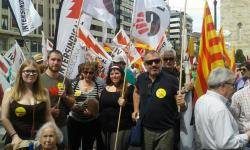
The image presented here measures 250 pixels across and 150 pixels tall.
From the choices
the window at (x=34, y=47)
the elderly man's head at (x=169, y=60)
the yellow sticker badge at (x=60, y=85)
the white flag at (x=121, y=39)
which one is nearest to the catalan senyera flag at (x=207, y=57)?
the elderly man's head at (x=169, y=60)

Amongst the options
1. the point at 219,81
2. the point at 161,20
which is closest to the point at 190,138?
the point at 219,81

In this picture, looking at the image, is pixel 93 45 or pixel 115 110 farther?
pixel 93 45

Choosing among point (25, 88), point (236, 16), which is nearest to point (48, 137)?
point (25, 88)

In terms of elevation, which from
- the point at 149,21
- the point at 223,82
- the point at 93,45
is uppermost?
the point at 149,21

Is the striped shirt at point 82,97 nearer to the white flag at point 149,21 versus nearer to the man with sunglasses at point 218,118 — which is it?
the white flag at point 149,21

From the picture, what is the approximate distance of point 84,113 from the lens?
661cm

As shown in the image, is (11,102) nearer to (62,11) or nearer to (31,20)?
(62,11)

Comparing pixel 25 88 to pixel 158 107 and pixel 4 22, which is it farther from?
pixel 4 22

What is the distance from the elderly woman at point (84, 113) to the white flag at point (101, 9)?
2.49 feet

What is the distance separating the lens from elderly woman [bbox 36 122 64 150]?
465cm

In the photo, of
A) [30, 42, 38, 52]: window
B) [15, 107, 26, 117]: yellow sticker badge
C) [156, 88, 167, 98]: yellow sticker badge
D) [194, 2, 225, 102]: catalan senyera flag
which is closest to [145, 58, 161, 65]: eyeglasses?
[156, 88, 167, 98]: yellow sticker badge

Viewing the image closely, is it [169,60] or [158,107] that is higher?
[169,60]

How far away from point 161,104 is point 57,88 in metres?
Answer: 1.41

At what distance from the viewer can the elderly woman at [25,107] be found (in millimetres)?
5027
